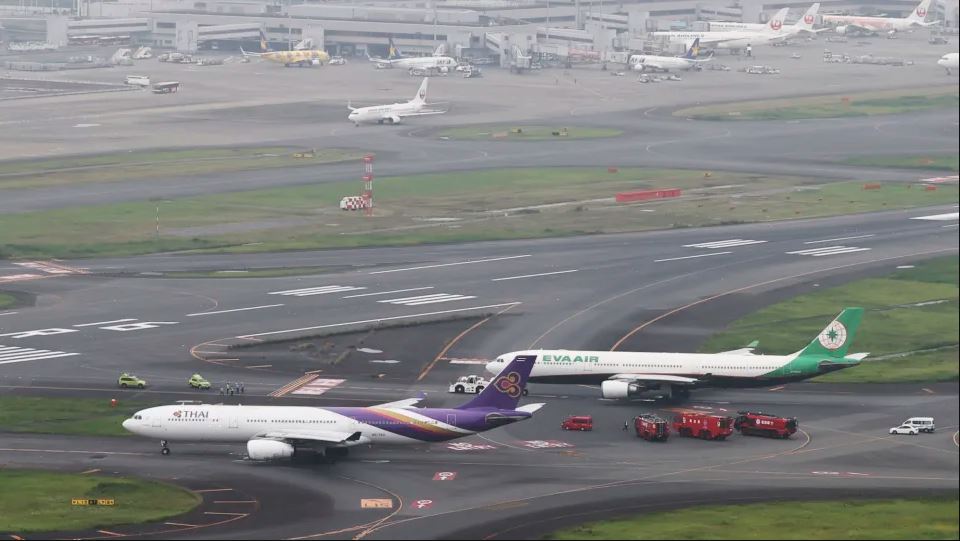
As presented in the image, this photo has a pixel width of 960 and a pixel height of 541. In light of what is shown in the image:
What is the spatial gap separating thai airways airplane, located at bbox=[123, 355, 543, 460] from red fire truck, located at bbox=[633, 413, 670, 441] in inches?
278

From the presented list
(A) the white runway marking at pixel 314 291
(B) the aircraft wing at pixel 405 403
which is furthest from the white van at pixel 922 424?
(A) the white runway marking at pixel 314 291

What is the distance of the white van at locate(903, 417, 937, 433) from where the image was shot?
83.2 meters

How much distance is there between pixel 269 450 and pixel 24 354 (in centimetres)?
3201

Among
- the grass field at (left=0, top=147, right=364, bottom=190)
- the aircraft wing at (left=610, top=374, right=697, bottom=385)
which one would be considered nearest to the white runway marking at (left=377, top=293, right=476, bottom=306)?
the aircraft wing at (left=610, top=374, right=697, bottom=385)

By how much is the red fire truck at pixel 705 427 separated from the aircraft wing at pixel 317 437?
1852cm

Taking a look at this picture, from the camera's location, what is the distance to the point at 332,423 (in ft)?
263

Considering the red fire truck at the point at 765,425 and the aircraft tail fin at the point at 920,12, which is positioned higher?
the aircraft tail fin at the point at 920,12

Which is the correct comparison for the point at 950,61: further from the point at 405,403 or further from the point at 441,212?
the point at 441,212

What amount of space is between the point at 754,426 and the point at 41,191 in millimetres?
83478

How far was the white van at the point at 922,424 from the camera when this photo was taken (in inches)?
3278

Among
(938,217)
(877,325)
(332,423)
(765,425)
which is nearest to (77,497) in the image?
(332,423)

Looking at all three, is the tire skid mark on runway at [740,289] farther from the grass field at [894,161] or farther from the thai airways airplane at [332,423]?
the grass field at [894,161]

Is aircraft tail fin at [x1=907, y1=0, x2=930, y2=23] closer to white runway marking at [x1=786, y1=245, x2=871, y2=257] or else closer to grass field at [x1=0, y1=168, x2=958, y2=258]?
white runway marking at [x1=786, y1=245, x2=871, y2=257]

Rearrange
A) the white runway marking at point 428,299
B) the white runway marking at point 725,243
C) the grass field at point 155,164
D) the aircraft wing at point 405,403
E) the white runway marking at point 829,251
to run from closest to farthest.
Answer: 1. the aircraft wing at point 405,403
2. the white runway marking at point 428,299
3. the white runway marking at point 829,251
4. the grass field at point 155,164
5. the white runway marking at point 725,243
